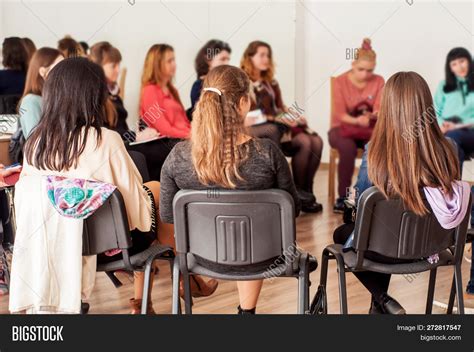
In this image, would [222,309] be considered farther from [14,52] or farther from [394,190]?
[14,52]

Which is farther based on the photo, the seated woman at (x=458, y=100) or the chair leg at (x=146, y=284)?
the seated woman at (x=458, y=100)

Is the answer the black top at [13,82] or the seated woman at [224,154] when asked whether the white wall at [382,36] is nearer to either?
the black top at [13,82]

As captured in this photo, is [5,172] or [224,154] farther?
[5,172]

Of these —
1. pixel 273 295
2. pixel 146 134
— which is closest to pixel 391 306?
pixel 273 295

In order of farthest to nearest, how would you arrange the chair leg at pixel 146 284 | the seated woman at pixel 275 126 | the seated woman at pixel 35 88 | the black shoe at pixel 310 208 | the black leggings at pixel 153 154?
the seated woman at pixel 275 126
the black shoe at pixel 310 208
the black leggings at pixel 153 154
the seated woman at pixel 35 88
the chair leg at pixel 146 284

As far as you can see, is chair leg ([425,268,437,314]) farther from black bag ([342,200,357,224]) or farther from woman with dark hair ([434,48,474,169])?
woman with dark hair ([434,48,474,169])

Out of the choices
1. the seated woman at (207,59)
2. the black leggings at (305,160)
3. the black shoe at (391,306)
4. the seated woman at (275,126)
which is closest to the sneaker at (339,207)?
the seated woman at (275,126)

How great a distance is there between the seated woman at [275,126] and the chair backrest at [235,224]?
2.95 metres

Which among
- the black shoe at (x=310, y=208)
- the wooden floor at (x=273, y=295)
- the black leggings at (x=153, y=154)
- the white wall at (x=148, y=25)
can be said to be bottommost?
the wooden floor at (x=273, y=295)

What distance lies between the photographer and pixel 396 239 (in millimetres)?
2701

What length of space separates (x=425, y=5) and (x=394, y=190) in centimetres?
410

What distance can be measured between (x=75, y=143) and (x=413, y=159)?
1193 mm

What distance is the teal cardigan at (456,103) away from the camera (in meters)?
5.75

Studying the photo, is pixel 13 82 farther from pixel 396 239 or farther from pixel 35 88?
pixel 396 239
